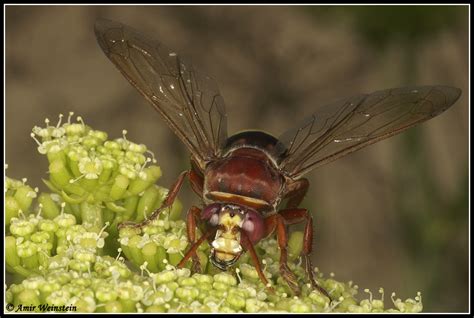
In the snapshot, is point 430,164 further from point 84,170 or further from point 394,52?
point 84,170

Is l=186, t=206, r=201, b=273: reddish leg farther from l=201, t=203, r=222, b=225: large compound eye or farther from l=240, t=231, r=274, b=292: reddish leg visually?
l=240, t=231, r=274, b=292: reddish leg

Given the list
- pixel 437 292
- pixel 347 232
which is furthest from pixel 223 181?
pixel 347 232

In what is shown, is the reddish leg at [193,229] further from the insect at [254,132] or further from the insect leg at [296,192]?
the insect leg at [296,192]

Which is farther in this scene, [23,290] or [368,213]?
[368,213]

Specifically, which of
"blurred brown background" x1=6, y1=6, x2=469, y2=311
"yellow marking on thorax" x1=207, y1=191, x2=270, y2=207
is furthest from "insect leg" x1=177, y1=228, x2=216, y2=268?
"blurred brown background" x1=6, y1=6, x2=469, y2=311

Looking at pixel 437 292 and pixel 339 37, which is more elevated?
pixel 339 37

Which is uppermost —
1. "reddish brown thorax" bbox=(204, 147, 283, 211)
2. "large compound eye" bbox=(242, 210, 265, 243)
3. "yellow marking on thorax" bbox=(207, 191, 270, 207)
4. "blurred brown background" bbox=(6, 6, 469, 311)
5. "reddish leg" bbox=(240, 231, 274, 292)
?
"blurred brown background" bbox=(6, 6, 469, 311)
